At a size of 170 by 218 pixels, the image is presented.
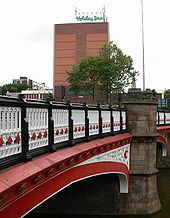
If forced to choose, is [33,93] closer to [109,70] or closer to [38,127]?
[109,70]

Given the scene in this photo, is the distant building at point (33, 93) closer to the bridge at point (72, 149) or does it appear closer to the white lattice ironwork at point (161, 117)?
the bridge at point (72, 149)

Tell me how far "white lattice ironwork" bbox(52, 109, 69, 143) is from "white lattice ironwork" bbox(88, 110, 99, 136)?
194cm

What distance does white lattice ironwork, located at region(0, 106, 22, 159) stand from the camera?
15.1 ft

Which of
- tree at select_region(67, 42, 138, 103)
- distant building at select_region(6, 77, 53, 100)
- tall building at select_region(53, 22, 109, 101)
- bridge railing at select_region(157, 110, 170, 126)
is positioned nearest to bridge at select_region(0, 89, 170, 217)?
distant building at select_region(6, 77, 53, 100)

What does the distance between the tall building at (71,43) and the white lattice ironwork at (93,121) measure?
298ft

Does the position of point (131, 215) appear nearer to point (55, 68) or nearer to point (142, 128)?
point (142, 128)

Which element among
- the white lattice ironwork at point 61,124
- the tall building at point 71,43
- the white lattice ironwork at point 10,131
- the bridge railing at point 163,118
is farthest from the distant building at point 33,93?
the tall building at point 71,43

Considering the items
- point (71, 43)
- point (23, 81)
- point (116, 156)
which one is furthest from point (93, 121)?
point (23, 81)

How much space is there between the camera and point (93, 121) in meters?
9.67

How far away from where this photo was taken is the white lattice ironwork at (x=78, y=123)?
26.3 feet

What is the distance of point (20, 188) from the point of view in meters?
4.55

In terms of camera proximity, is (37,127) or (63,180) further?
(63,180)

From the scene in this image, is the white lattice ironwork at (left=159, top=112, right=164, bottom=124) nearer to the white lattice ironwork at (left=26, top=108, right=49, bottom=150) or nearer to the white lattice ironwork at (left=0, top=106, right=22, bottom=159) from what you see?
the white lattice ironwork at (left=26, top=108, right=49, bottom=150)

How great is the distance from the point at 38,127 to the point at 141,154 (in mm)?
10000
